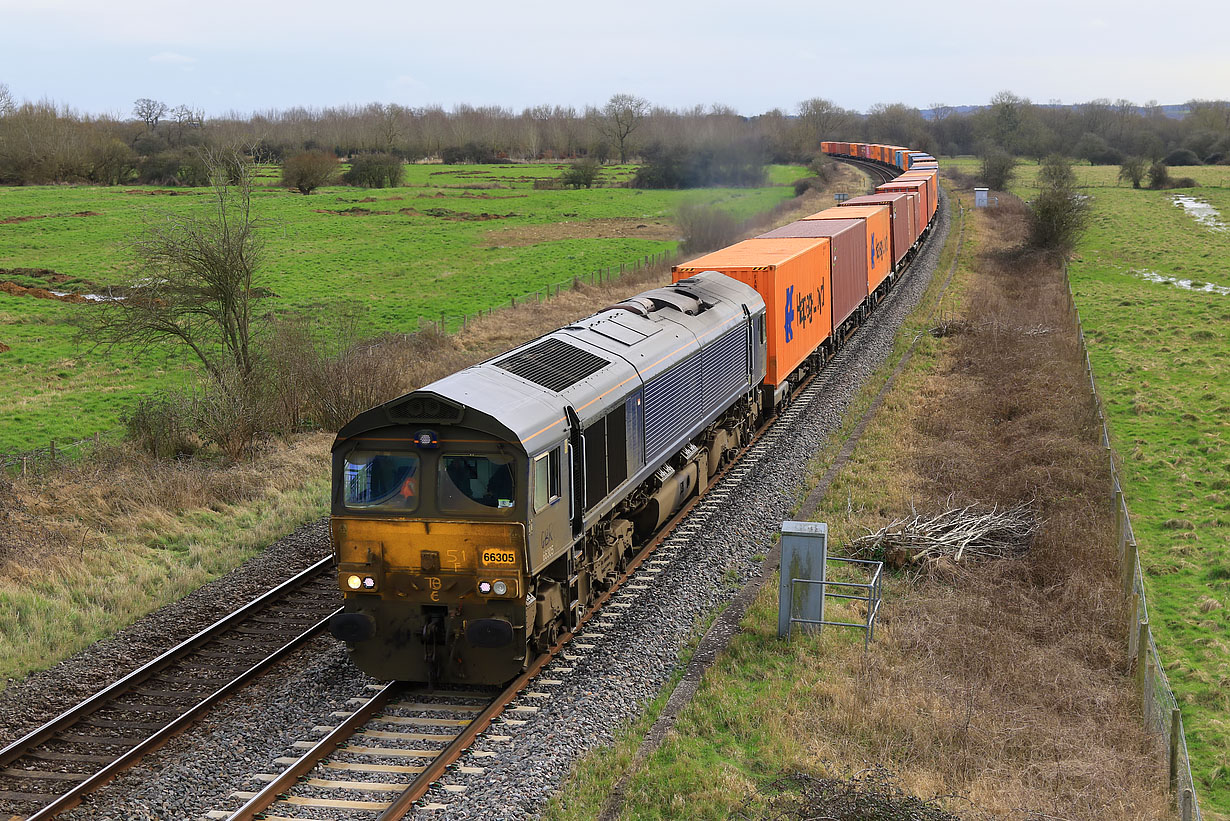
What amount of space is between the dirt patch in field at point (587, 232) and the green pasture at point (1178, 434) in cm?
2613

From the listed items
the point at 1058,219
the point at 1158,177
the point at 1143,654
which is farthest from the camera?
the point at 1158,177

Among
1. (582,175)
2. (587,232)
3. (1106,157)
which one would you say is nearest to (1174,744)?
(587,232)

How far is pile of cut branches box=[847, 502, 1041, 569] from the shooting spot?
1605 cm

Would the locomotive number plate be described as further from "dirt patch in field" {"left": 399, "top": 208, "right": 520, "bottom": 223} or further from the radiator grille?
"dirt patch in field" {"left": 399, "top": 208, "right": 520, "bottom": 223}

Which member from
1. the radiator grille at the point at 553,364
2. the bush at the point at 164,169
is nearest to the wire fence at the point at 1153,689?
the radiator grille at the point at 553,364

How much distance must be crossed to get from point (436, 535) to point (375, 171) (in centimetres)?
9637

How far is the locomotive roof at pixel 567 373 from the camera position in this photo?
11008 millimetres

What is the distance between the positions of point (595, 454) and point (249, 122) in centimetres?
18375

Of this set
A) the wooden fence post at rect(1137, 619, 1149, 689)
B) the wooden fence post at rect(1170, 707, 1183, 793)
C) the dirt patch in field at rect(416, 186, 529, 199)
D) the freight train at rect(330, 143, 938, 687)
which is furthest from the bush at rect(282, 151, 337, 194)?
the wooden fence post at rect(1170, 707, 1183, 793)

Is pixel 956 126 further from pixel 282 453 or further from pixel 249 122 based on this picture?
pixel 282 453

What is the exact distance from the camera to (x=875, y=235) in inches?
1431

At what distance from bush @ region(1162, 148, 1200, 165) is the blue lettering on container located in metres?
105

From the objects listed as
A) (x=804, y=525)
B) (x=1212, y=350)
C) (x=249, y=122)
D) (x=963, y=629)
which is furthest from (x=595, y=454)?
(x=249, y=122)

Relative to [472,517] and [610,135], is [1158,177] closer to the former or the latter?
[610,135]
